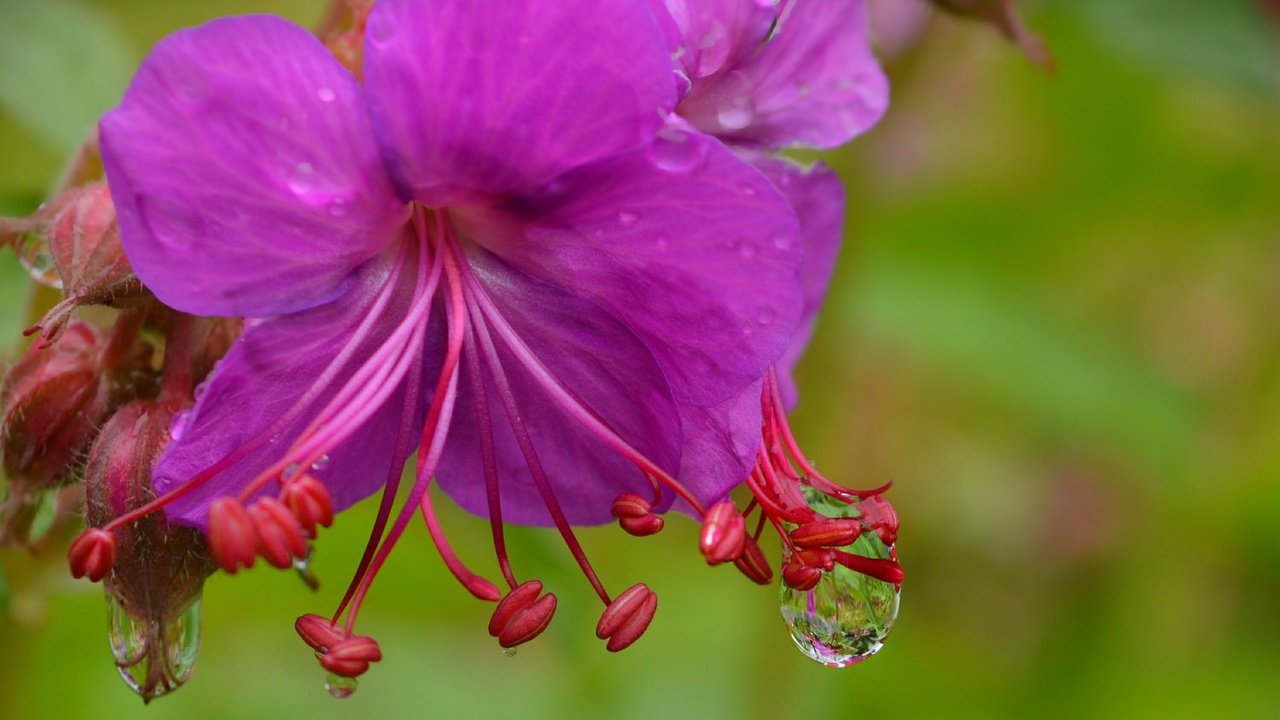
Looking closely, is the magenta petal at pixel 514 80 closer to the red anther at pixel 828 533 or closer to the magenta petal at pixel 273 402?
the magenta petal at pixel 273 402

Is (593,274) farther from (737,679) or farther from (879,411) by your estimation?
(879,411)

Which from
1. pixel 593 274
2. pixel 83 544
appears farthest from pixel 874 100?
pixel 83 544

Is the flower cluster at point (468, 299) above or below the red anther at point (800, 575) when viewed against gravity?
above

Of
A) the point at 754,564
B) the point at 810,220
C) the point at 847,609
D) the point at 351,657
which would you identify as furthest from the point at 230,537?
the point at 810,220

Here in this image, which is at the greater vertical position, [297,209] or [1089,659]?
[297,209]

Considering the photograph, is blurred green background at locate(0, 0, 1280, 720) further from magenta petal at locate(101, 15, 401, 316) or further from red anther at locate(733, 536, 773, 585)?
magenta petal at locate(101, 15, 401, 316)

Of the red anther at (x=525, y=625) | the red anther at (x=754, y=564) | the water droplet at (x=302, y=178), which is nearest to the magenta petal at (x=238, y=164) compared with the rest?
the water droplet at (x=302, y=178)
